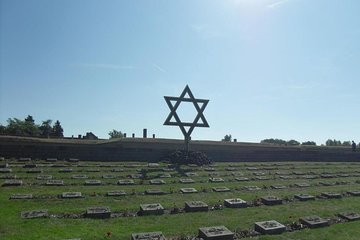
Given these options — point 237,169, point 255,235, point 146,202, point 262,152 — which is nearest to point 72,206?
point 146,202

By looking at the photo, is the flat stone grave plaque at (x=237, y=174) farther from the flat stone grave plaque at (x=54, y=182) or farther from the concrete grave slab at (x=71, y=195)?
the concrete grave slab at (x=71, y=195)

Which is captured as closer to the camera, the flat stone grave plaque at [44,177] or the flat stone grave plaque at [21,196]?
the flat stone grave plaque at [21,196]

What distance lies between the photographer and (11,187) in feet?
33.8

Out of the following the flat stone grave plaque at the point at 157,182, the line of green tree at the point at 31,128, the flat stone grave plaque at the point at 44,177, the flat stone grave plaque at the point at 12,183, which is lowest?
the flat stone grave plaque at the point at 157,182

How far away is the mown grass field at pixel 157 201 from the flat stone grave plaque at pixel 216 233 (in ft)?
0.85

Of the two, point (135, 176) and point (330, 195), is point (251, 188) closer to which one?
point (330, 195)

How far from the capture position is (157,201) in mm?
9328

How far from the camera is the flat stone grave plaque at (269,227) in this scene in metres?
6.79

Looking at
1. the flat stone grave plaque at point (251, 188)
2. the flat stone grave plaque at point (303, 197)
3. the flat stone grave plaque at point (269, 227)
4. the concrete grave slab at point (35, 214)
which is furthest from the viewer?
the flat stone grave plaque at point (251, 188)

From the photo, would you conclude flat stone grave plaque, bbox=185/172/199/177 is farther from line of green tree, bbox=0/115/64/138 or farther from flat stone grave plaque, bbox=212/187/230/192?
line of green tree, bbox=0/115/64/138

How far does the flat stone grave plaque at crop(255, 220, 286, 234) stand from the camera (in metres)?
6.79

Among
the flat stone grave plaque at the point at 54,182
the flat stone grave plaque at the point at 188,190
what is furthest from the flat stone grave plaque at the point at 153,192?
the flat stone grave plaque at the point at 54,182

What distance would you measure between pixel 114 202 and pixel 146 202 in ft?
2.82

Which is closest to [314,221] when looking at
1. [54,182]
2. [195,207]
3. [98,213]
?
[195,207]
